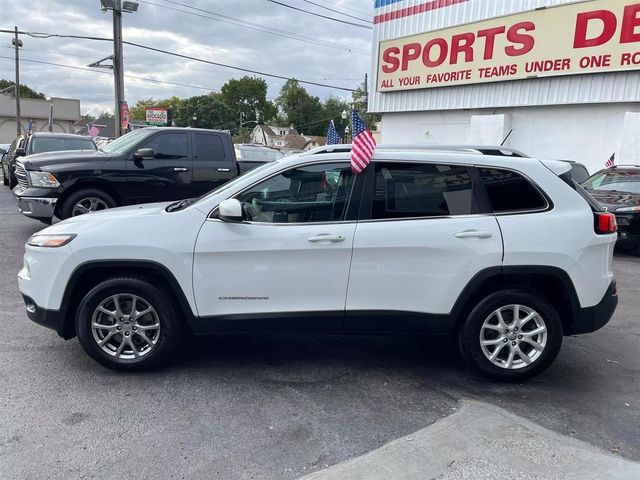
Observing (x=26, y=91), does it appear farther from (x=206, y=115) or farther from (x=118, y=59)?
(x=118, y=59)

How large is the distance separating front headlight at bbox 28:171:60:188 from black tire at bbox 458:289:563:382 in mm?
6650

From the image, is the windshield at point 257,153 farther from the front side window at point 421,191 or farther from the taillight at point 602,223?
the taillight at point 602,223

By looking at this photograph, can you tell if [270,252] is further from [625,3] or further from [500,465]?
[625,3]

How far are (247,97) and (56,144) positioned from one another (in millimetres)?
98652

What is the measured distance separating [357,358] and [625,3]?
14129 millimetres

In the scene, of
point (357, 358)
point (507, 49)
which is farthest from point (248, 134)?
point (357, 358)

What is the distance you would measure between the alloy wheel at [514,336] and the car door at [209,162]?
6180 millimetres

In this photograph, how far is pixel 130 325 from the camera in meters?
3.86

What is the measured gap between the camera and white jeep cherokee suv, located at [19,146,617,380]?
3.75 metres

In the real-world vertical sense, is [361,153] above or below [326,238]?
above

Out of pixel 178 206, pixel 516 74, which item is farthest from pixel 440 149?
pixel 516 74

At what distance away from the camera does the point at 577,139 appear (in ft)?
50.1

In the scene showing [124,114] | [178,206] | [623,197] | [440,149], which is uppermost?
[124,114]

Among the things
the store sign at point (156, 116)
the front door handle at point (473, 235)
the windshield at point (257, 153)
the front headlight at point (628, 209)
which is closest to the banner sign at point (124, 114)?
the windshield at point (257, 153)
